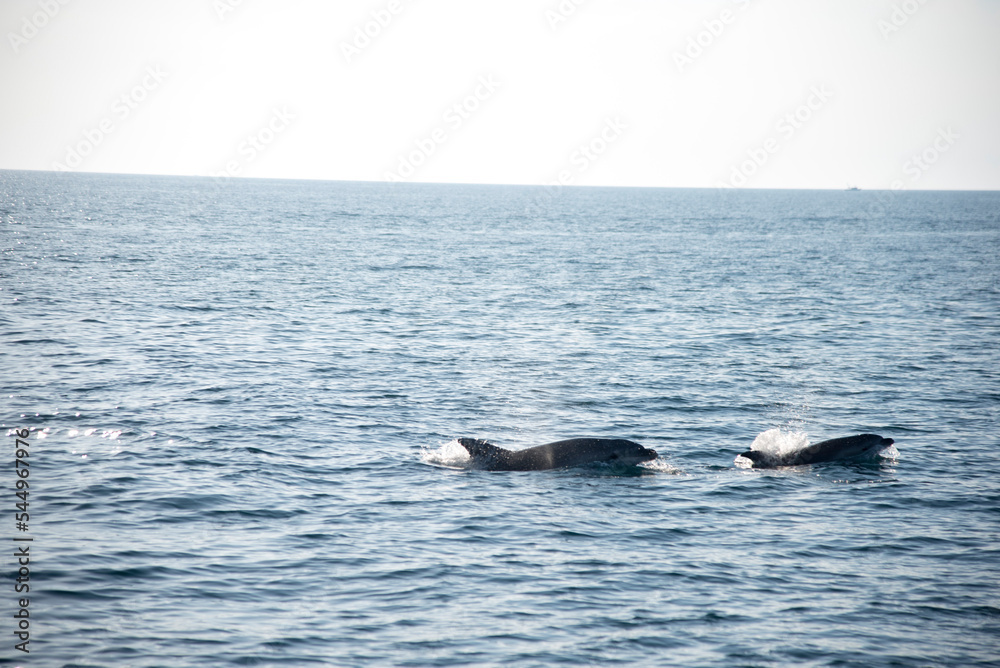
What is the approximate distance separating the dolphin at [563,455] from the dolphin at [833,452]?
3.01 metres

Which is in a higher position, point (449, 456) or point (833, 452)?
point (449, 456)

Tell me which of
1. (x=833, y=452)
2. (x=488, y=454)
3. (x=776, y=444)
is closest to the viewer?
(x=488, y=454)

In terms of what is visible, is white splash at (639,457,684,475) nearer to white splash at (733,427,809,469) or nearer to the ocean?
the ocean

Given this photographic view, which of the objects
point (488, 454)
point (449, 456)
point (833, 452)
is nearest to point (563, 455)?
point (488, 454)

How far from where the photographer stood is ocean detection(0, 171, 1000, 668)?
42.1 feet

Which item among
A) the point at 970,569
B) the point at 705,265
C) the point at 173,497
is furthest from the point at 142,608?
the point at 705,265

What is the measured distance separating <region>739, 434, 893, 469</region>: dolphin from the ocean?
33cm

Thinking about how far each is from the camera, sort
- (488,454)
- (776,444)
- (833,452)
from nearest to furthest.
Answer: (488,454) → (833,452) → (776,444)

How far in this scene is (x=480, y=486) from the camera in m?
19.3

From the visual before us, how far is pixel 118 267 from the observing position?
198 feet

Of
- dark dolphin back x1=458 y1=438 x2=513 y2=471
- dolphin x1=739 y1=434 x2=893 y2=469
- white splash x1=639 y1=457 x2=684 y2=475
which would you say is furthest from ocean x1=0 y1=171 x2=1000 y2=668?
dark dolphin back x1=458 y1=438 x2=513 y2=471

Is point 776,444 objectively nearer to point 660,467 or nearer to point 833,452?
point 833,452

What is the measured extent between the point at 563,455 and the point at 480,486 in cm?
244

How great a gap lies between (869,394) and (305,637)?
23.1 meters
